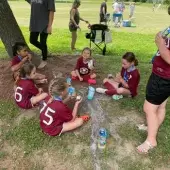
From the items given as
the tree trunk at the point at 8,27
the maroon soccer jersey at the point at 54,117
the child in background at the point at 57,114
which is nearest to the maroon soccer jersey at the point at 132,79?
the child in background at the point at 57,114

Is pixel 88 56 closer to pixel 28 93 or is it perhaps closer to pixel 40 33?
pixel 40 33

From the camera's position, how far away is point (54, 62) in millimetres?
6781

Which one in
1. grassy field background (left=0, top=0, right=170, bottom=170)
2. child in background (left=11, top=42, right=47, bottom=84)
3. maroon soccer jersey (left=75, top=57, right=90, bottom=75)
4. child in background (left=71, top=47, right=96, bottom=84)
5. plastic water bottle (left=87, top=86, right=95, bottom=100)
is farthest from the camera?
maroon soccer jersey (left=75, top=57, right=90, bottom=75)

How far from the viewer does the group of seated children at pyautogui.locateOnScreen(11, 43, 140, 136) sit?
4227mm

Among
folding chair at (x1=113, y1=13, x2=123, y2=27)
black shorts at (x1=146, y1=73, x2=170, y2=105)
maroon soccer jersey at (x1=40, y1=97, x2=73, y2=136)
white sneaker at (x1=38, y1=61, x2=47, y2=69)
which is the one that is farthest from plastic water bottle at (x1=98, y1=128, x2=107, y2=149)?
folding chair at (x1=113, y1=13, x2=123, y2=27)

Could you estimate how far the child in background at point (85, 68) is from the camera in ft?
19.3

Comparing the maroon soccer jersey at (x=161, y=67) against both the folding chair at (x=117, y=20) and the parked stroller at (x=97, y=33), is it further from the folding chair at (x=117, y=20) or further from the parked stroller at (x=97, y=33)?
the folding chair at (x=117, y=20)

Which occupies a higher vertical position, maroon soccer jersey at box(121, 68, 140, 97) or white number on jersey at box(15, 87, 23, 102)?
maroon soccer jersey at box(121, 68, 140, 97)

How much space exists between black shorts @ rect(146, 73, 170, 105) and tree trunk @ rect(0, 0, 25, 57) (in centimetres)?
336

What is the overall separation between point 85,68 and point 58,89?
194cm

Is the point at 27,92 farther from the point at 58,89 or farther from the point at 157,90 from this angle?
the point at 157,90

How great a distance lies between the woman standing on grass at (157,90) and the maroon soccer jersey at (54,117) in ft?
3.54

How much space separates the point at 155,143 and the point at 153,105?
623 millimetres

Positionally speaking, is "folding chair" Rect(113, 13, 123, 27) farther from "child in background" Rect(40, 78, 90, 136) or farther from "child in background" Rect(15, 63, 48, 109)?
"child in background" Rect(40, 78, 90, 136)
